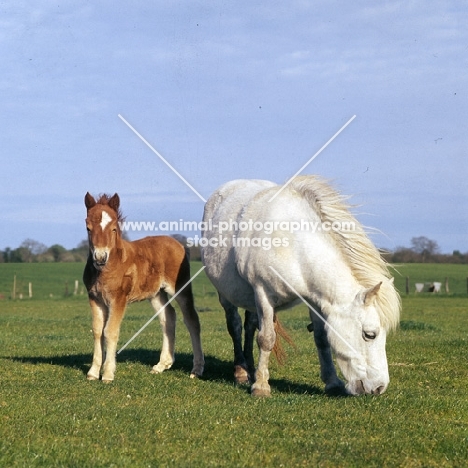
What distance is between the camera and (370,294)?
7508mm

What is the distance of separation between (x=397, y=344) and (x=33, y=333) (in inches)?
360

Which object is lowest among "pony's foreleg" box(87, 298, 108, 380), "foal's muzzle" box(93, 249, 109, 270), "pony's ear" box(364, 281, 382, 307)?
"pony's foreleg" box(87, 298, 108, 380)

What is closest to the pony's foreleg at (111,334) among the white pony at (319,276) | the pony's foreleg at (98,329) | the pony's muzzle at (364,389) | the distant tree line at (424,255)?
the pony's foreleg at (98,329)

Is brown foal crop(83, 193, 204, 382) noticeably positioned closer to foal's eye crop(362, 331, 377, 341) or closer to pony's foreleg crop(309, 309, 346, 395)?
pony's foreleg crop(309, 309, 346, 395)

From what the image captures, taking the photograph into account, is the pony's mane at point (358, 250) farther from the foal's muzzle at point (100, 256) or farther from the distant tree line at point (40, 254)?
the distant tree line at point (40, 254)

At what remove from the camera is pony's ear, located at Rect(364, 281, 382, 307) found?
7.43m

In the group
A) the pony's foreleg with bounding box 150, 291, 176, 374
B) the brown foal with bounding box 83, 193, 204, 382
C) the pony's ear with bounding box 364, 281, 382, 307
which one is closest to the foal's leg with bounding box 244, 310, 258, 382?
the brown foal with bounding box 83, 193, 204, 382

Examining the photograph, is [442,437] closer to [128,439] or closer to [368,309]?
[368,309]

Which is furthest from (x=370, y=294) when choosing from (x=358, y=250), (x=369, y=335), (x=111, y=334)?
(x=111, y=334)

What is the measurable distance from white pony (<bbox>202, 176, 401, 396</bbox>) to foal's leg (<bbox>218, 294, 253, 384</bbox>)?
36.7 inches

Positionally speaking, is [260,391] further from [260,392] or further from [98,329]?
[98,329]

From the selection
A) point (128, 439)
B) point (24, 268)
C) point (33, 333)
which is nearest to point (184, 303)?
point (128, 439)

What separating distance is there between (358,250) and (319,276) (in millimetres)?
545

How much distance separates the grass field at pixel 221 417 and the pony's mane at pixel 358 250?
1.01 meters
